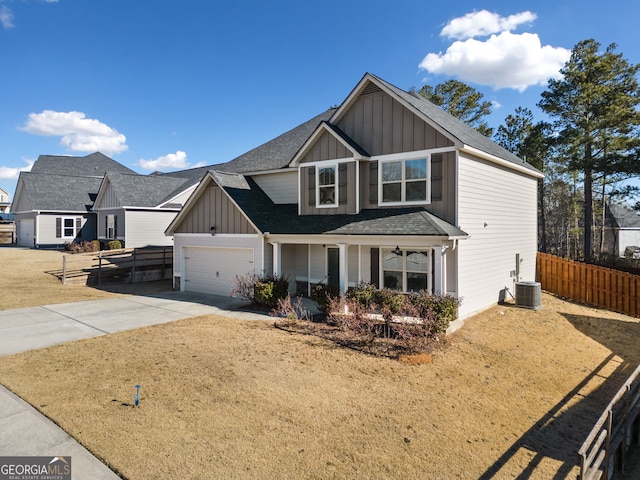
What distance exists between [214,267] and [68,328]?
6.89 meters

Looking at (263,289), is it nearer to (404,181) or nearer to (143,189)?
(404,181)

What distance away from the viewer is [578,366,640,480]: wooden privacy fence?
14.0 feet

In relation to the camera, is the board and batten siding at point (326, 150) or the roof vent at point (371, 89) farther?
the board and batten siding at point (326, 150)

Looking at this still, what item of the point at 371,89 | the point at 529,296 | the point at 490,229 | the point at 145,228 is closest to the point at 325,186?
the point at 371,89

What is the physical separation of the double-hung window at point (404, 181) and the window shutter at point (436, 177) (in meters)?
0.18

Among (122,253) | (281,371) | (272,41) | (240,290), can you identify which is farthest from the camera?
(122,253)

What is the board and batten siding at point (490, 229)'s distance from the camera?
12.1 meters

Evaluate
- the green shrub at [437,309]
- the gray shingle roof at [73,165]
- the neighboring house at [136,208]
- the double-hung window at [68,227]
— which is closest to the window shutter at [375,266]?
the green shrub at [437,309]

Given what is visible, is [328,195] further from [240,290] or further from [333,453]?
[333,453]

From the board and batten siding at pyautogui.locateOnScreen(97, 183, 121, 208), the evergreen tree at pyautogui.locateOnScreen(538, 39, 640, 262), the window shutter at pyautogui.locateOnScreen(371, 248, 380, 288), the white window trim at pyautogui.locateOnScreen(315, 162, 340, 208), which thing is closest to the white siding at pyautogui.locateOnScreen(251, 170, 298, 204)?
the white window trim at pyautogui.locateOnScreen(315, 162, 340, 208)

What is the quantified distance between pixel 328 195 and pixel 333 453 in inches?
421

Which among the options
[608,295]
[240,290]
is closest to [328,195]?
[240,290]

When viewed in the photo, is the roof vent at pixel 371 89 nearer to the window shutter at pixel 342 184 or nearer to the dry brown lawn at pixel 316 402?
the window shutter at pixel 342 184

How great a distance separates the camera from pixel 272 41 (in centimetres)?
1859
